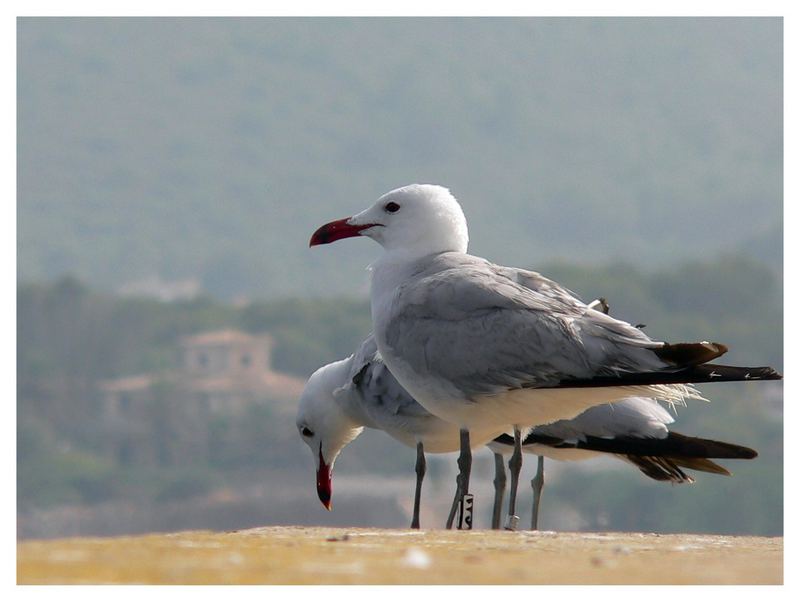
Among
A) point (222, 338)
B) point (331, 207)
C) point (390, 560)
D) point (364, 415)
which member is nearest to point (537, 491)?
point (364, 415)

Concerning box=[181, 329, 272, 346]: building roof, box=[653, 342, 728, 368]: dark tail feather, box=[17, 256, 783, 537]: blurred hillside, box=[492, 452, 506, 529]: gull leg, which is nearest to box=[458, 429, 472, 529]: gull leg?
box=[492, 452, 506, 529]: gull leg

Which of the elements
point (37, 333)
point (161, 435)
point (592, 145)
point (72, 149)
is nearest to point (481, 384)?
point (161, 435)

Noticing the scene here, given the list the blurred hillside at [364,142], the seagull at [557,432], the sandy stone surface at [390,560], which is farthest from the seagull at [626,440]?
the blurred hillside at [364,142]

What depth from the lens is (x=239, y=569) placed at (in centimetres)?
514

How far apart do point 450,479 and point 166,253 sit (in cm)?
8461

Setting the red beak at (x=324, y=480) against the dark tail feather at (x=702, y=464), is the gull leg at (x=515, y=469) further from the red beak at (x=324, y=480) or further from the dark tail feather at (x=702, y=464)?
the red beak at (x=324, y=480)

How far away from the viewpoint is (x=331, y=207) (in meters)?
145

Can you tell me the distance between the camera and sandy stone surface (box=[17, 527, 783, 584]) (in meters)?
5.02

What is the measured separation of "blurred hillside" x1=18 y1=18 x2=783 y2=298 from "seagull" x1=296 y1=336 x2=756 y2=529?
405 feet

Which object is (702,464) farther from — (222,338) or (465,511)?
(222,338)

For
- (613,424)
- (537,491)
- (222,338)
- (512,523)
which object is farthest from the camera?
(222,338)

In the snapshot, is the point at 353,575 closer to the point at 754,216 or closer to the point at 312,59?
the point at 754,216

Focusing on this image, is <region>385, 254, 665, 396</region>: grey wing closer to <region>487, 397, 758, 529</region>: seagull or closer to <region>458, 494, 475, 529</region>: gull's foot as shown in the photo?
<region>458, 494, 475, 529</region>: gull's foot

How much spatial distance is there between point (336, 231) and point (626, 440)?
198 centimetres
